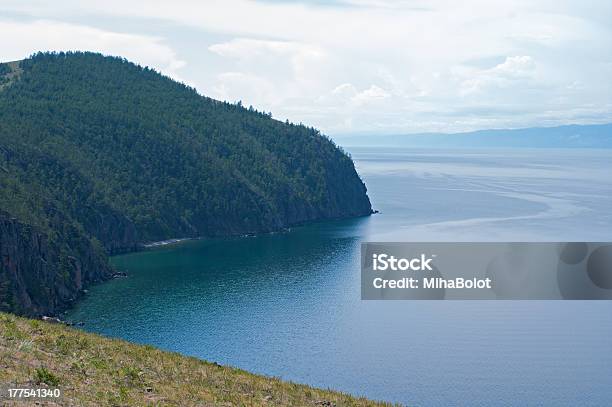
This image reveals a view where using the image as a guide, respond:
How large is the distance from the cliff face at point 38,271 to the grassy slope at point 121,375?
298 feet

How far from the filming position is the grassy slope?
3368 centimetres

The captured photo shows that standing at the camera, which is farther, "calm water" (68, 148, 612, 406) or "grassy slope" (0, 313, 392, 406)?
"calm water" (68, 148, 612, 406)

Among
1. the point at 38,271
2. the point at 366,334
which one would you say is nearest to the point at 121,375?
the point at 366,334

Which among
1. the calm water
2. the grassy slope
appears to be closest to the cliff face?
the calm water

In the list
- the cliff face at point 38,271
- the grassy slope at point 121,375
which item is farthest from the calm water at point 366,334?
the grassy slope at point 121,375

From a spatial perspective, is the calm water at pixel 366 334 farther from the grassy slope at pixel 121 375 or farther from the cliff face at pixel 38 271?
the grassy slope at pixel 121 375

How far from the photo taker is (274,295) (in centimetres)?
14675

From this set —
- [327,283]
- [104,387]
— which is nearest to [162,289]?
[327,283]

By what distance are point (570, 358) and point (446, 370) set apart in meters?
19.5

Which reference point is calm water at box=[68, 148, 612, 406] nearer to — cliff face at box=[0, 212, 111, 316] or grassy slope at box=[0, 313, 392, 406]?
cliff face at box=[0, 212, 111, 316]

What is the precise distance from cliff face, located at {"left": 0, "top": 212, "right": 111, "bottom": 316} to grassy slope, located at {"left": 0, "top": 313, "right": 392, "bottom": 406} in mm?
90975

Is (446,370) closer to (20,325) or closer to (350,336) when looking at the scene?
(350,336)

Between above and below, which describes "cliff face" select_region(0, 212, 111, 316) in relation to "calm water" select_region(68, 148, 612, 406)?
above

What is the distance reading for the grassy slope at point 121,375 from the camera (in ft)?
111
